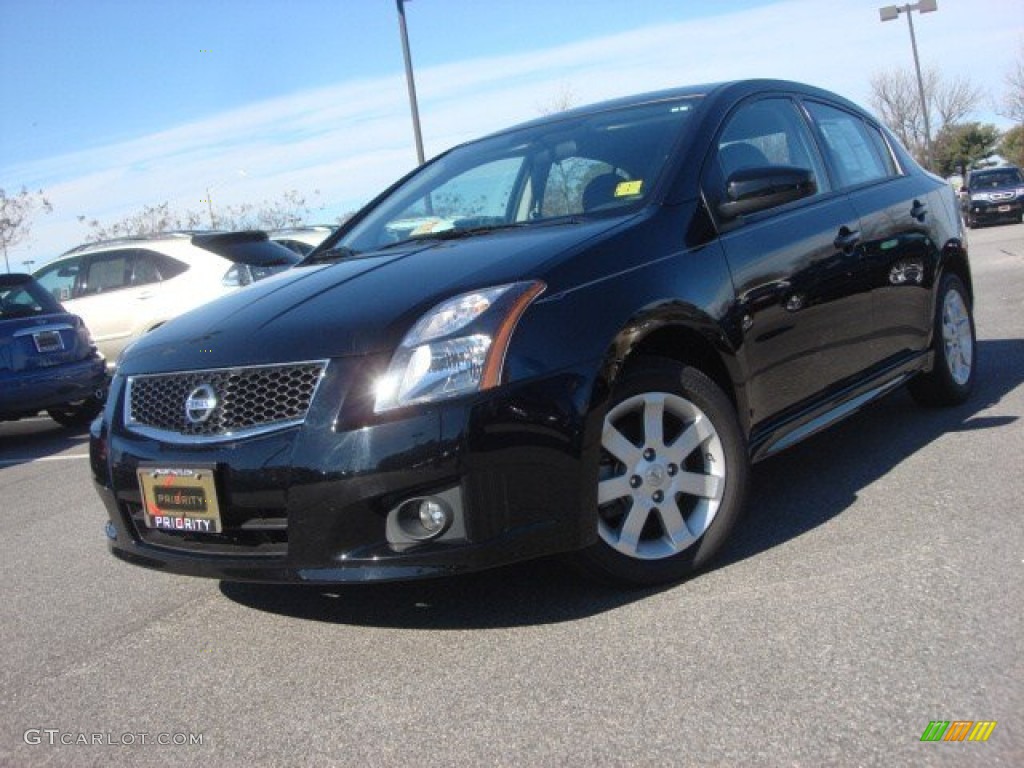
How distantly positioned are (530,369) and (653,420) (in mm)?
566

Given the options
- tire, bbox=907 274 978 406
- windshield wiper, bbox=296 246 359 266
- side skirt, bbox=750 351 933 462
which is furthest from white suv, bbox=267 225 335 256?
side skirt, bbox=750 351 933 462


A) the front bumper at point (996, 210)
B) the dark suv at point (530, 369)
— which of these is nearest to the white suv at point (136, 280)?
the dark suv at point (530, 369)

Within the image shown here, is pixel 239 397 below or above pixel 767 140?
below

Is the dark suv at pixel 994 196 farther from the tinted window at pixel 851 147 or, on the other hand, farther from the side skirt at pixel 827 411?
the side skirt at pixel 827 411

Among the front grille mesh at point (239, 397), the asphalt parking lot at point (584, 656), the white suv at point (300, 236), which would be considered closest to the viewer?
the asphalt parking lot at point (584, 656)

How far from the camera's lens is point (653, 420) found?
3344mm

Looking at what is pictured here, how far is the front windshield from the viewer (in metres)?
3.90

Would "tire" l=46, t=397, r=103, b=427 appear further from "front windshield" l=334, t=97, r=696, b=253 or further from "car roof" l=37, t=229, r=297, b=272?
"front windshield" l=334, t=97, r=696, b=253

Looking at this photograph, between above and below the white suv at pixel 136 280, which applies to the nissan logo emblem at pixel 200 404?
below

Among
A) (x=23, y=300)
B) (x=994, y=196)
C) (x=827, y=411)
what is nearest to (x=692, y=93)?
(x=827, y=411)

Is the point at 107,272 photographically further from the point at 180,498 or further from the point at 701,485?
the point at 701,485

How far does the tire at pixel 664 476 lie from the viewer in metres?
3.24

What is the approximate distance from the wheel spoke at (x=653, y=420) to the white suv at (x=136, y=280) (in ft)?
24.8

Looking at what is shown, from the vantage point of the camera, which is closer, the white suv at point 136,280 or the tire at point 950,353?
the tire at point 950,353
